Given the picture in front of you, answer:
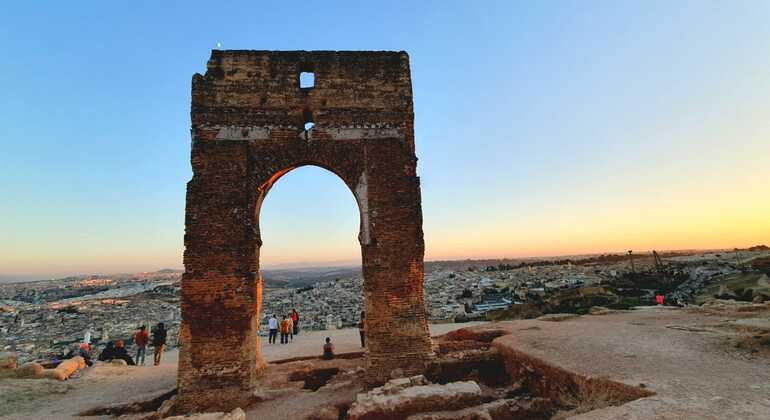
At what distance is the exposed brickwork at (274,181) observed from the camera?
306 inches

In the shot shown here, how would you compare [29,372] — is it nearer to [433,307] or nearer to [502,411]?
[502,411]

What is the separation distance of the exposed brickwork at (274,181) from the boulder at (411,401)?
1854 mm

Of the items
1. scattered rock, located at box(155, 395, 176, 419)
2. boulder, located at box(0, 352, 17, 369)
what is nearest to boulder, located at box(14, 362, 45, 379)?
boulder, located at box(0, 352, 17, 369)

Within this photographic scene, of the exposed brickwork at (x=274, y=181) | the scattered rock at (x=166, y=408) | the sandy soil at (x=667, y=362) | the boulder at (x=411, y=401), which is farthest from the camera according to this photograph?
the exposed brickwork at (x=274, y=181)

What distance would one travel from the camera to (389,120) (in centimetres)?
892

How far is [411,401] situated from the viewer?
6.07 m

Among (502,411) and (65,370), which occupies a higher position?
(502,411)

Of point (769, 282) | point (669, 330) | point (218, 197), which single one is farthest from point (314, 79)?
point (769, 282)

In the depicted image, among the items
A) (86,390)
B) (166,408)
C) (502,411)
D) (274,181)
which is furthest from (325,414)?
(86,390)

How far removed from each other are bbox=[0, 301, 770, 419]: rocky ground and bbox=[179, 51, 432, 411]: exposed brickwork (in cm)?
120

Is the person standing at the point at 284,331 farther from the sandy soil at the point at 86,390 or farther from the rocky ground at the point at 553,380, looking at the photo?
the rocky ground at the point at 553,380

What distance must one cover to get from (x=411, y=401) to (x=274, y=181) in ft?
18.8

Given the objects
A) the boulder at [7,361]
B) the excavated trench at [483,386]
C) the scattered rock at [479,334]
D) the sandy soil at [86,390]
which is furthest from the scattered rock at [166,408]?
the scattered rock at [479,334]

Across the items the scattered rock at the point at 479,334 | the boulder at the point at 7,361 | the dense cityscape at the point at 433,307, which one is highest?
the scattered rock at the point at 479,334
